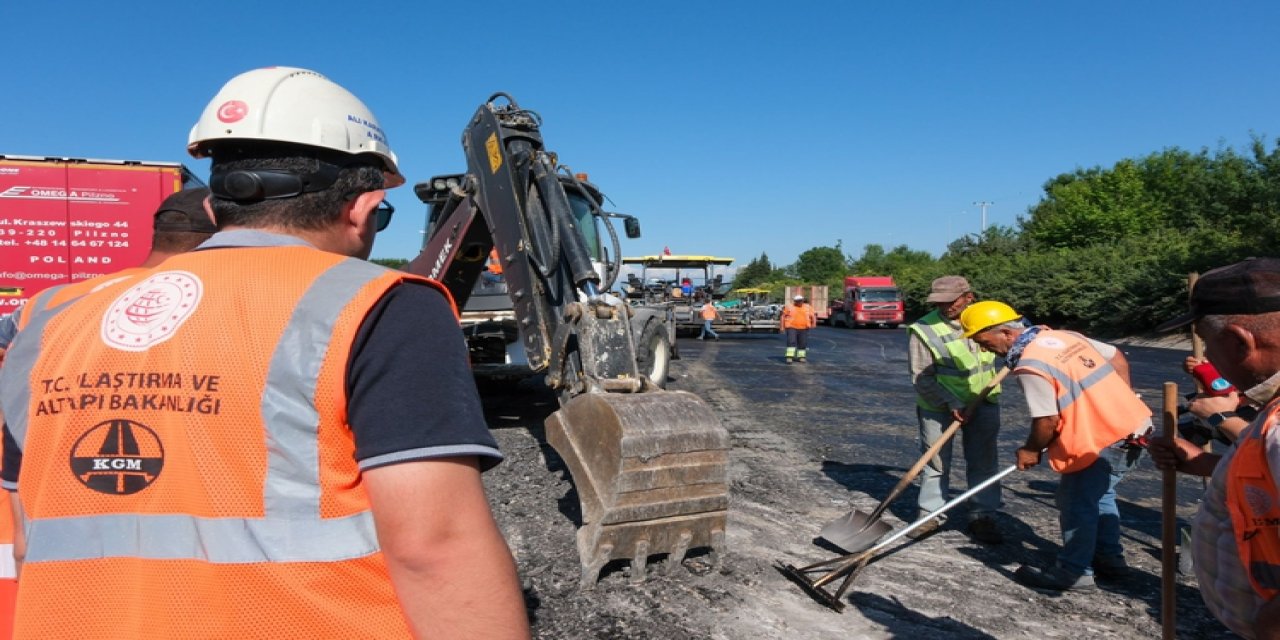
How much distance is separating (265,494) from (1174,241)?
107ft

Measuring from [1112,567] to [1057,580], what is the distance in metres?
0.45

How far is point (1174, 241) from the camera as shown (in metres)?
27.6

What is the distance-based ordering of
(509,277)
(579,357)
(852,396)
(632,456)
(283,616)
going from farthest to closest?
(852,396) → (509,277) → (579,357) → (632,456) → (283,616)

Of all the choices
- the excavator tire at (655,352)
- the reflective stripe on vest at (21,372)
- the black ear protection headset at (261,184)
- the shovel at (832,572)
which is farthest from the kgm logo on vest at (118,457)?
the excavator tire at (655,352)

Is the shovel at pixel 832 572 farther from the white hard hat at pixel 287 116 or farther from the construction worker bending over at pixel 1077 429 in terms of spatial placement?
the white hard hat at pixel 287 116

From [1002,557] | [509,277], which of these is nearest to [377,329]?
[509,277]

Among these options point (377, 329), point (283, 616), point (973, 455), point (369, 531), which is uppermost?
point (377, 329)

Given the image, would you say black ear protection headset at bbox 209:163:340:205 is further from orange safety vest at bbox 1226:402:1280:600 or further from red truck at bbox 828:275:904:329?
red truck at bbox 828:275:904:329

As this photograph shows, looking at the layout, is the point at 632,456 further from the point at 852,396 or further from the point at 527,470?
the point at 852,396

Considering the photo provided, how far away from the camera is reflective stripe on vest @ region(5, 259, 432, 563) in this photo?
1062mm

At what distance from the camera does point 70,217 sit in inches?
306

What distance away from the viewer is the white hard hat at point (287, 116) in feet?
4.21

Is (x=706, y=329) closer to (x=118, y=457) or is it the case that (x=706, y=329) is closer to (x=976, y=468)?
(x=976, y=468)

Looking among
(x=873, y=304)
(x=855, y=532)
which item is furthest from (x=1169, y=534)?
(x=873, y=304)
